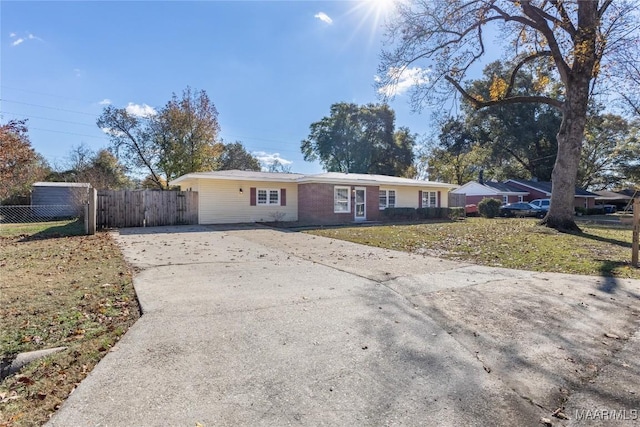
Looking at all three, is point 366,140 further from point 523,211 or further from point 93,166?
point 93,166

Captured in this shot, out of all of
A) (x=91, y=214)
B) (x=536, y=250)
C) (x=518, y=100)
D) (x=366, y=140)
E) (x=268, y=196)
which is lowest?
(x=536, y=250)

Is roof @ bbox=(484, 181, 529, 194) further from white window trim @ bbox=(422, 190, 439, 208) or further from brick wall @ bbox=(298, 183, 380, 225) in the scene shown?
brick wall @ bbox=(298, 183, 380, 225)

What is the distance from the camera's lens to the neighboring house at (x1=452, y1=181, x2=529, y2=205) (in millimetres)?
36562

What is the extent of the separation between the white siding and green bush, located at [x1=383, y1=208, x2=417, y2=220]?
633cm

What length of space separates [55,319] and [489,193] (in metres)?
39.0

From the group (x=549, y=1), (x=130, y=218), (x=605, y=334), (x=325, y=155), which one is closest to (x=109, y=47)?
(x=130, y=218)

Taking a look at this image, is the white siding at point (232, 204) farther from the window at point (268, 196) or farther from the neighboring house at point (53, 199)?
the neighboring house at point (53, 199)

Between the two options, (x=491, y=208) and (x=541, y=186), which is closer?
(x=491, y=208)

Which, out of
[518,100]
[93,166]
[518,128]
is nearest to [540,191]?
[518,128]

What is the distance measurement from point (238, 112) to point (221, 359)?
3303 centimetres

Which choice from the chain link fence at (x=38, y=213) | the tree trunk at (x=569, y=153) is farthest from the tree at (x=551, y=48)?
the chain link fence at (x=38, y=213)

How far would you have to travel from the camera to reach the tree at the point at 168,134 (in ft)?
102

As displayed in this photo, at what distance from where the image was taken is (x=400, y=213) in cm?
2269

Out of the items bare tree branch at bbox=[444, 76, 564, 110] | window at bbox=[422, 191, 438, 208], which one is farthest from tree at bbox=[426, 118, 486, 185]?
bare tree branch at bbox=[444, 76, 564, 110]
